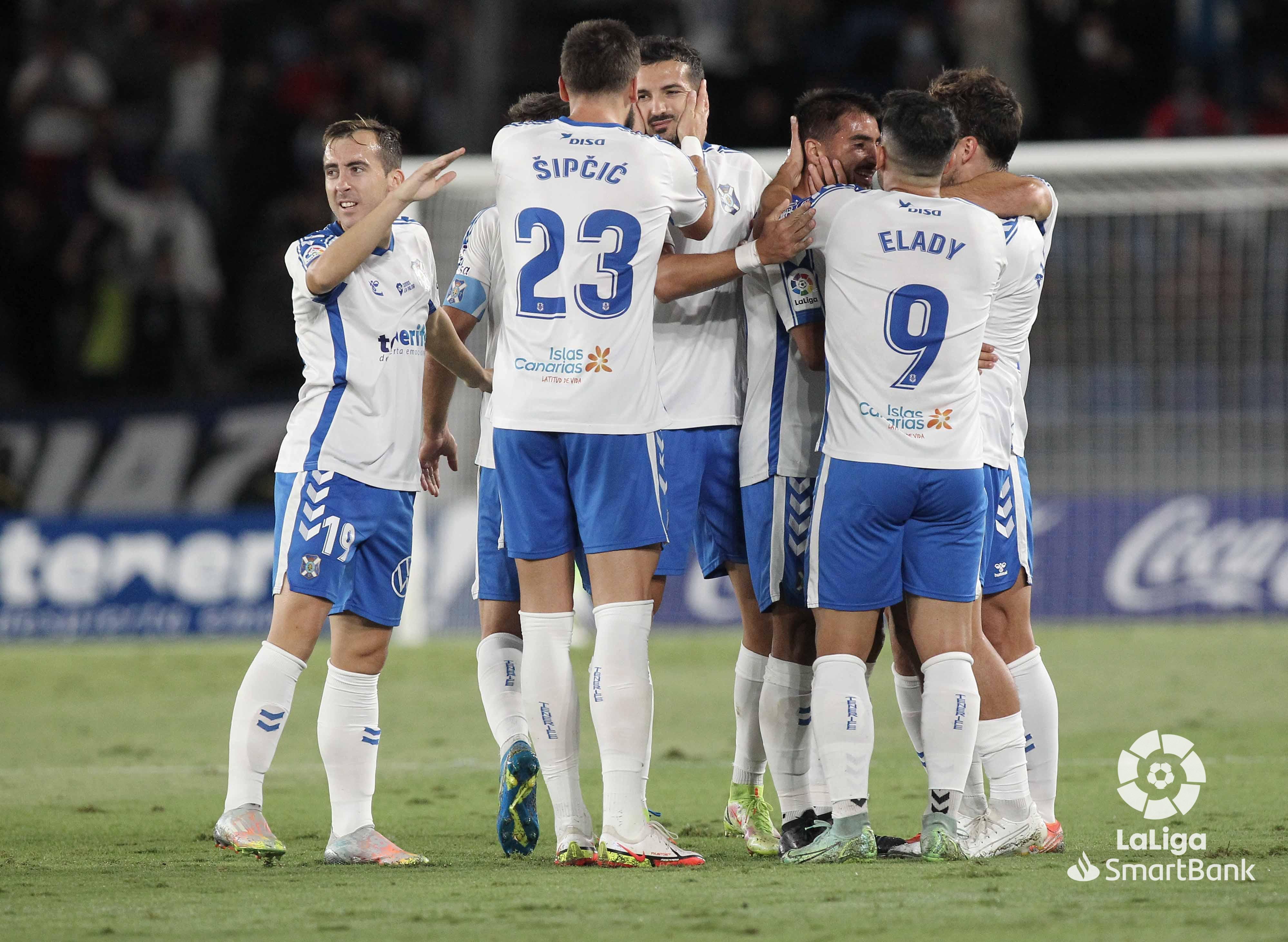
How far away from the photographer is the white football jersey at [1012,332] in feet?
17.2

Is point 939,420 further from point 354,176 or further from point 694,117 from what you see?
point 354,176

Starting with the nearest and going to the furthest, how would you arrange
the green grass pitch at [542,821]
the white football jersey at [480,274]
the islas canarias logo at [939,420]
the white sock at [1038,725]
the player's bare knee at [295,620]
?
the green grass pitch at [542,821] < the islas canarias logo at [939,420] < the player's bare knee at [295,620] < the white sock at [1038,725] < the white football jersey at [480,274]

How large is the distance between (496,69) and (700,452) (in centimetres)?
1311

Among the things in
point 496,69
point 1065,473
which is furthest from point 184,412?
point 1065,473

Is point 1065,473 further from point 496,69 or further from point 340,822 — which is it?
point 340,822

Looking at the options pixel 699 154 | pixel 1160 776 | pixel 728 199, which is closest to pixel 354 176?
pixel 699 154

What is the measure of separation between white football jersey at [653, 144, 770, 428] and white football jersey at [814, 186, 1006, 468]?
1.93 feet

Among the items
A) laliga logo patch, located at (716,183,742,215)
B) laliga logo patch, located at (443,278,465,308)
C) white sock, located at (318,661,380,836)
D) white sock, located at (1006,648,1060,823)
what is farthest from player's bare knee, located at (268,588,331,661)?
white sock, located at (1006,648,1060,823)

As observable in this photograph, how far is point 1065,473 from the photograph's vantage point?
1369 cm

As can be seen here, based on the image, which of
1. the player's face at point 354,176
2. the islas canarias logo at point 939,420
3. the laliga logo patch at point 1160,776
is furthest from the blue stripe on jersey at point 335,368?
the laliga logo patch at point 1160,776

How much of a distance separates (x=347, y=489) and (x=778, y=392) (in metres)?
1.46

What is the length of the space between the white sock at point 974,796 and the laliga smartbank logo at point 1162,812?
45cm

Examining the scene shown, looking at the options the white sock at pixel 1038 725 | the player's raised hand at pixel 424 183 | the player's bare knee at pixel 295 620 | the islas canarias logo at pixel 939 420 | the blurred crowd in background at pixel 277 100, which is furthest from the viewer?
the blurred crowd in background at pixel 277 100

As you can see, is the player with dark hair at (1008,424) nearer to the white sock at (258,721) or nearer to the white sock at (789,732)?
the white sock at (789,732)
